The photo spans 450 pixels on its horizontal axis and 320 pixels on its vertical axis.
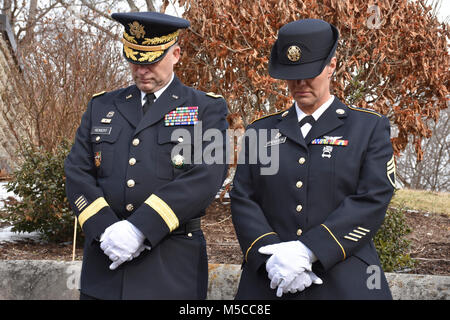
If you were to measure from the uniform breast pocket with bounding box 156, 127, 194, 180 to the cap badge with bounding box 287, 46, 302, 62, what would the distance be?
1.97 feet

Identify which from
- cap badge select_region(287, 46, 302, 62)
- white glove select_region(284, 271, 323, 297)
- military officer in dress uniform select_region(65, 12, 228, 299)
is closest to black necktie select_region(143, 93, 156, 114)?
military officer in dress uniform select_region(65, 12, 228, 299)

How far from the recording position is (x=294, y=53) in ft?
7.33

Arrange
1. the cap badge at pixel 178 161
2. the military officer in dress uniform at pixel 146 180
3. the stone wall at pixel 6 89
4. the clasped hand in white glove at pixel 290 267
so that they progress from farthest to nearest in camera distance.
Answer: the stone wall at pixel 6 89 → the cap badge at pixel 178 161 → the military officer in dress uniform at pixel 146 180 → the clasped hand in white glove at pixel 290 267

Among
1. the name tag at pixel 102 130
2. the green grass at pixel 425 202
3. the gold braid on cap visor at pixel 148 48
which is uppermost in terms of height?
the gold braid on cap visor at pixel 148 48

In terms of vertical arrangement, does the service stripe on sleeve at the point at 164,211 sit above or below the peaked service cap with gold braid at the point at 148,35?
below

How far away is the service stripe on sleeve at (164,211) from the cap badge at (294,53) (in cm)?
83

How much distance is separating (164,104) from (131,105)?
18 cm

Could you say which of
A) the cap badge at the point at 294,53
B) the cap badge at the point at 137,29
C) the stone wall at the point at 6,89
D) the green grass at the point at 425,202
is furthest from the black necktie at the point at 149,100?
the stone wall at the point at 6,89

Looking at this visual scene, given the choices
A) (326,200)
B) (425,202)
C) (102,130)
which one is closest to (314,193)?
(326,200)

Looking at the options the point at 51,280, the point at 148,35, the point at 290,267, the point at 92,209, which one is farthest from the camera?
the point at 51,280

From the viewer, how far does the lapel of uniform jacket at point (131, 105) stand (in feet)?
8.46

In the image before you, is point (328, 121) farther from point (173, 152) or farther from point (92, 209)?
point (92, 209)

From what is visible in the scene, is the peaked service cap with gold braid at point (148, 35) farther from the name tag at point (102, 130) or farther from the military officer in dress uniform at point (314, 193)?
the military officer in dress uniform at point (314, 193)
